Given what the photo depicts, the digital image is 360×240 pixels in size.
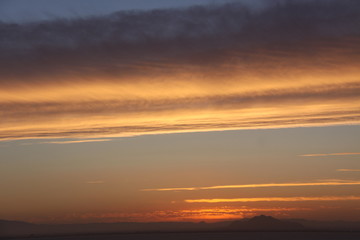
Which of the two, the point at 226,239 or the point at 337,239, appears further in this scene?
the point at 226,239

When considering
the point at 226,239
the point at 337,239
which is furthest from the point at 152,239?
the point at 337,239

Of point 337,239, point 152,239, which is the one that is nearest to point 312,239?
point 337,239

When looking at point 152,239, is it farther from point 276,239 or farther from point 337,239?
point 337,239

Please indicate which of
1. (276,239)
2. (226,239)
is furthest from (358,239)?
(226,239)

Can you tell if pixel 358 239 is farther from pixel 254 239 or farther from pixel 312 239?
pixel 254 239

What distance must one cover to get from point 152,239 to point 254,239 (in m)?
20.0

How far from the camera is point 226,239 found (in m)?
Answer: 97.3

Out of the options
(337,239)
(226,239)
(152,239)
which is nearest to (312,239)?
(337,239)

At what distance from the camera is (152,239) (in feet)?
338

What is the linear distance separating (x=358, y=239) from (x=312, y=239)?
760cm

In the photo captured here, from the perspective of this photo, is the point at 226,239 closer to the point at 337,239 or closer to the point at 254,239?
the point at 254,239

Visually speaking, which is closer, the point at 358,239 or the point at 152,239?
the point at 358,239

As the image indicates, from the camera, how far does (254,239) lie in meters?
94.1

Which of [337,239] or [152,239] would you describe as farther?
[152,239]
